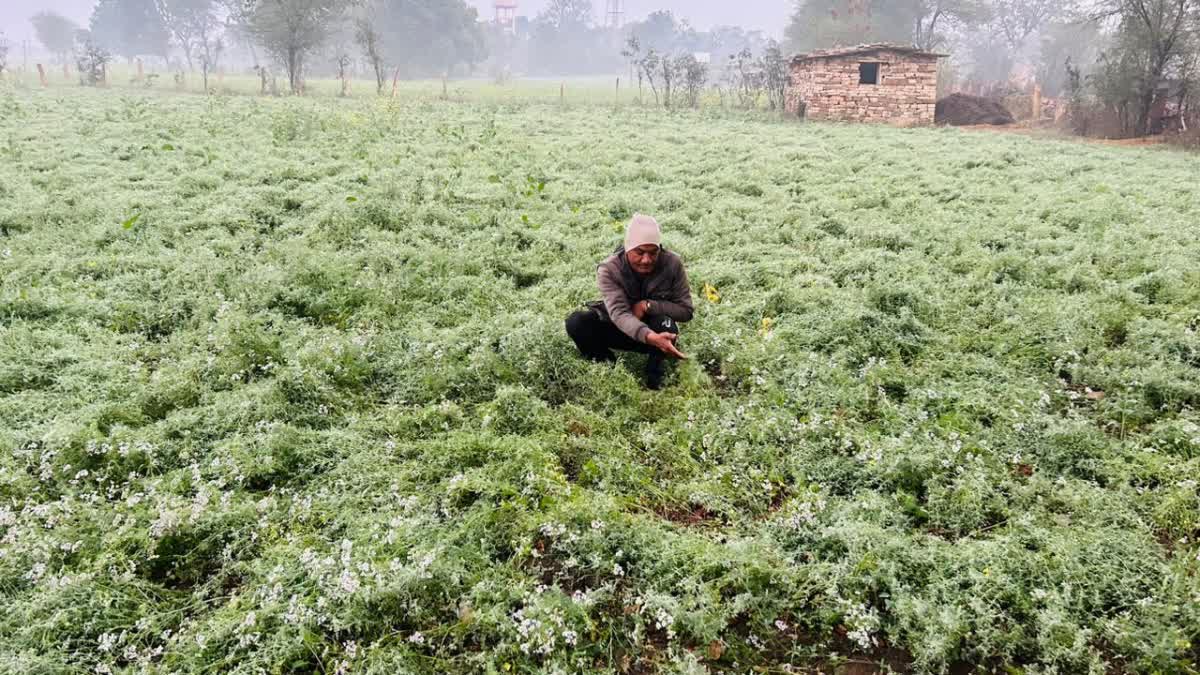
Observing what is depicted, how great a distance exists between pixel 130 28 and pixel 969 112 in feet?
273

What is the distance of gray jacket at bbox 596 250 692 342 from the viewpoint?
488 cm

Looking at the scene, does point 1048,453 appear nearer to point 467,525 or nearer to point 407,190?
point 467,525

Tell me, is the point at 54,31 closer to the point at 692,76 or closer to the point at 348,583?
the point at 692,76

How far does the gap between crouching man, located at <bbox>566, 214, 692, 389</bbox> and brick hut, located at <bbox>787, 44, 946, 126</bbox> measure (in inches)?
879

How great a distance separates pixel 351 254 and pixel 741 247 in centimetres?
446

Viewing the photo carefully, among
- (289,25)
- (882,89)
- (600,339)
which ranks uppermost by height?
(289,25)

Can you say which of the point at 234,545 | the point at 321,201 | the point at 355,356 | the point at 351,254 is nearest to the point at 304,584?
the point at 234,545

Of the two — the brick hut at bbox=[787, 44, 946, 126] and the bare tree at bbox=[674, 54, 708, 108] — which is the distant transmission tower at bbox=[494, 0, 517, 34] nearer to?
the bare tree at bbox=[674, 54, 708, 108]

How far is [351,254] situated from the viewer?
23.6 ft

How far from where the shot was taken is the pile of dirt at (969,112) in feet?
80.3

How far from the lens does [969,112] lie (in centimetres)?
2469

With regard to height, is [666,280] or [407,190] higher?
[407,190]

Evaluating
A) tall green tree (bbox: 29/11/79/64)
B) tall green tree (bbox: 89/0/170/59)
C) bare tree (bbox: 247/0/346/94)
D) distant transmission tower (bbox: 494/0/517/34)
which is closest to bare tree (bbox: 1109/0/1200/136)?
bare tree (bbox: 247/0/346/94)

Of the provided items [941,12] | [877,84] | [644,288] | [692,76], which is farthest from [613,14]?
[644,288]
